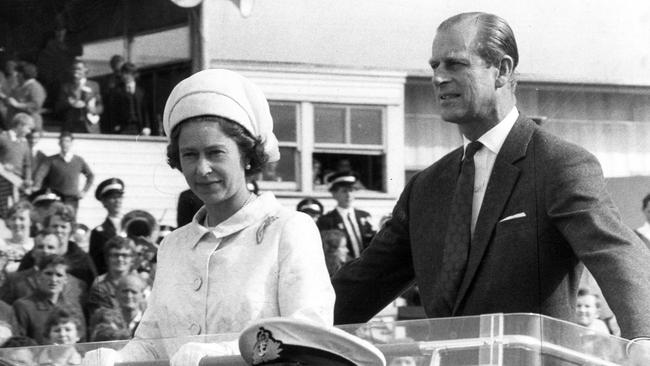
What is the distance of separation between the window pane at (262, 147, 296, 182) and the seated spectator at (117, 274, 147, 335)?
65 centimetres

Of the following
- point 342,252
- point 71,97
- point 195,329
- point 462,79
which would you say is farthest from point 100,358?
Answer: point 71,97

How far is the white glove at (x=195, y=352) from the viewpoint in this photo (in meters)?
2.36

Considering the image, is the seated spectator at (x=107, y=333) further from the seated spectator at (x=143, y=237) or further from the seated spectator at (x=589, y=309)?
the seated spectator at (x=589, y=309)

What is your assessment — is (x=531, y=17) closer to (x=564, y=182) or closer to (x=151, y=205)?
(x=564, y=182)

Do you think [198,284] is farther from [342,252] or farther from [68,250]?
[68,250]

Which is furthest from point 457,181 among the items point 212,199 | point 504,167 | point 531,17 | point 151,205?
point 151,205

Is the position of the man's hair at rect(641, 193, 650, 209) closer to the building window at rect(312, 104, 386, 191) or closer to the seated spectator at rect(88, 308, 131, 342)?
the building window at rect(312, 104, 386, 191)

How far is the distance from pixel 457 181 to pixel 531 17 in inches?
56.2

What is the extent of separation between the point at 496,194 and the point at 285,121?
2782 millimetres

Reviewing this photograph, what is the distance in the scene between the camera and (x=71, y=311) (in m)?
5.45

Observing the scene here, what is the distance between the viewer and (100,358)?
243 cm

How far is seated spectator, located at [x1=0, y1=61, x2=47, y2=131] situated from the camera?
6625 mm

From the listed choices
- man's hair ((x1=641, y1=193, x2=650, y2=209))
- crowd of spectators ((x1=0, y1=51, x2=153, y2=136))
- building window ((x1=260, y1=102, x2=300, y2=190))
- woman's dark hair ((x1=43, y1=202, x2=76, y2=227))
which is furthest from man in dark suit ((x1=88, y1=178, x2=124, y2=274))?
man's hair ((x1=641, y1=193, x2=650, y2=209))

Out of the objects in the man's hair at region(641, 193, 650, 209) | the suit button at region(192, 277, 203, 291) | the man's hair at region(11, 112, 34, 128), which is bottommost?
the suit button at region(192, 277, 203, 291)
